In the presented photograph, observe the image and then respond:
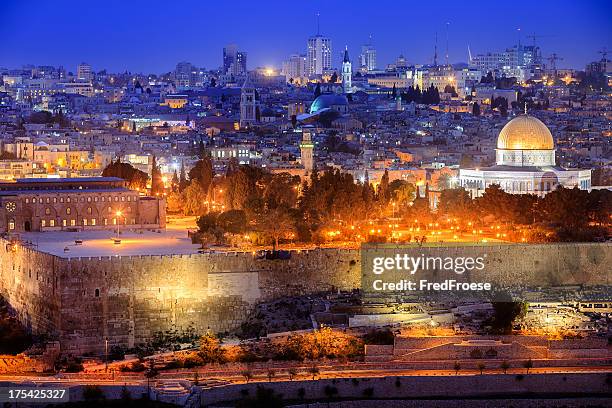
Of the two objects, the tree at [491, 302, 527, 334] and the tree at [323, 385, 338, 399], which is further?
the tree at [491, 302, 527, 334]

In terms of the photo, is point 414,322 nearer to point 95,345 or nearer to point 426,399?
point 426,399

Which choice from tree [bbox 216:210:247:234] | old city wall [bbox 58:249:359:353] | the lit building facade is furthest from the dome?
old city wall [bbox 58:249:359:353]

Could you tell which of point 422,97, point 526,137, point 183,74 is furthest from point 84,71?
point 526,137

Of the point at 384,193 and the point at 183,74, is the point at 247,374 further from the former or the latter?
the point at 183,74

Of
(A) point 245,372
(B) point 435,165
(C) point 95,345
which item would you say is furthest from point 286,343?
(B) point 435,165

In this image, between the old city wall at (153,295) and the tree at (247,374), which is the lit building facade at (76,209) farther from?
the tree at (247,374)

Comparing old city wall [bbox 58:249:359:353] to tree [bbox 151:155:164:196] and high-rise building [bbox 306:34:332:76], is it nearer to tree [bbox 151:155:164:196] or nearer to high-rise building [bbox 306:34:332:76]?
tree [bbox 151:155:164:196]
